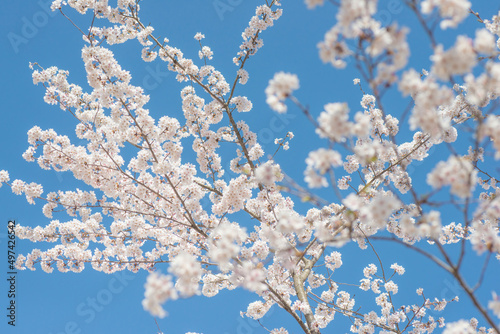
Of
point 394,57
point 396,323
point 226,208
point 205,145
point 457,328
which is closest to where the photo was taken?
point 394,57

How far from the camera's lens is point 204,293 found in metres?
7.61

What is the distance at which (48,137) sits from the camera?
6691mm

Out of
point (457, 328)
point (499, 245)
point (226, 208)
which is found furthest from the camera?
point (226, 208)

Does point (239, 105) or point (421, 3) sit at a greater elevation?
point (239, 105)

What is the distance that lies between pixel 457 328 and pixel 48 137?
7.47m

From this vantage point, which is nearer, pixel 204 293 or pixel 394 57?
pixel 394 57

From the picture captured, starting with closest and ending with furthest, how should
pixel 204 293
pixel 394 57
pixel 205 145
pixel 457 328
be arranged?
pixel 394 57 < pixel 457 328 < pixel 205 145 < pixel 204 293

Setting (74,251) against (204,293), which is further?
(204,293)

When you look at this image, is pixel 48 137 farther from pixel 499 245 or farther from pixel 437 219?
pixel 499 245

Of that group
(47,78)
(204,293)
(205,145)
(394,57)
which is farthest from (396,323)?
(47,78)

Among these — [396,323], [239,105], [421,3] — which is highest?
[239,105]

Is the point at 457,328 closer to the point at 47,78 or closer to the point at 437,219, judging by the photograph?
the point at 437,219

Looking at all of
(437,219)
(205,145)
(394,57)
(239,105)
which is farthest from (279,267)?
(394,57)

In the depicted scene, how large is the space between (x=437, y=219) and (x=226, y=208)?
13.4ft
